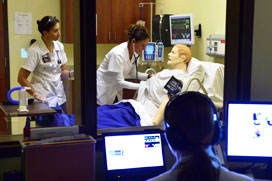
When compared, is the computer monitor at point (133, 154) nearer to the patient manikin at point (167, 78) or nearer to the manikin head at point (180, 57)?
the patient manikin at point (167, 78)

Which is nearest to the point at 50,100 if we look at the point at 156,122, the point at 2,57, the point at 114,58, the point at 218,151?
the point at 114,58

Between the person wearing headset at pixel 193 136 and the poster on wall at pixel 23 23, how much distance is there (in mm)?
4251

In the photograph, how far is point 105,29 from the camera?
5.12 meters

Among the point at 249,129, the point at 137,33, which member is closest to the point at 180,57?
the point at 137,33

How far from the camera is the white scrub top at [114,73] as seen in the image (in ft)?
12.0

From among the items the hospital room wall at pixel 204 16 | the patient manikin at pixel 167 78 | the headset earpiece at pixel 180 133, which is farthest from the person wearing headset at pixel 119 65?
the headset earpiece at pixel 180 133

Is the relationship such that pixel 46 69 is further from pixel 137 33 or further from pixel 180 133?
pixel 180 133

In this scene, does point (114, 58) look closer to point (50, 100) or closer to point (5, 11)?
point (50, 100)

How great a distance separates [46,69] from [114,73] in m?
0.67

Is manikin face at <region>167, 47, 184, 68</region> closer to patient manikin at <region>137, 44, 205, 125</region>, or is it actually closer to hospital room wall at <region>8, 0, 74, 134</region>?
patient manikin at <region>137, 44, 205, 125</region>

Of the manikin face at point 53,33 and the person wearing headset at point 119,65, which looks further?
the person wearing headset at point 119,65

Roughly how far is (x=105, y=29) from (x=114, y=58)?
158 cm

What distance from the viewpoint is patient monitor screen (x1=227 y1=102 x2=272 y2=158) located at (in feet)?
5.94

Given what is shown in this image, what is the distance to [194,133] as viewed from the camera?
39.1 inches
